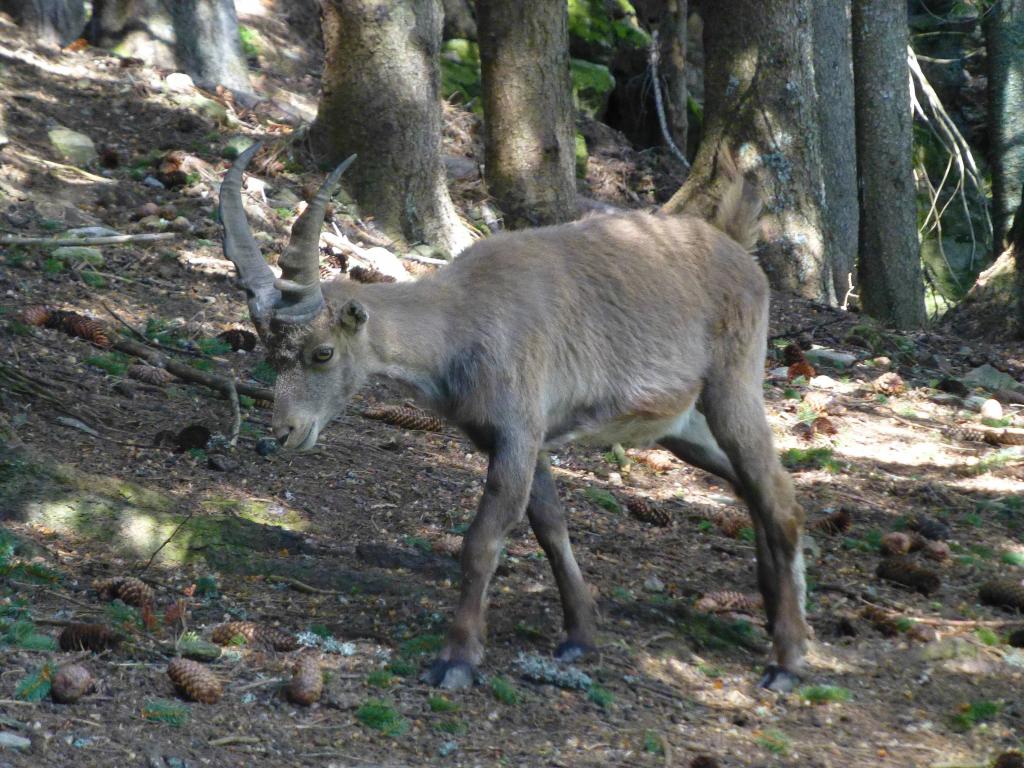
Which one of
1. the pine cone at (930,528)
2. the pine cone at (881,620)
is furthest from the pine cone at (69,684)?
the pine cone at (930,528)

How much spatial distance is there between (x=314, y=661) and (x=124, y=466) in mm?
2135

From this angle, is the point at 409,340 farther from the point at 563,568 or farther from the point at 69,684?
the point at 69,684

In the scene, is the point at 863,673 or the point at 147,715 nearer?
the point at 147,715

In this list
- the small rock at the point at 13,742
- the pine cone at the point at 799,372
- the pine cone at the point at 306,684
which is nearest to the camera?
the small rock at the point at 13,742

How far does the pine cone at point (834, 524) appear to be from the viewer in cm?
742

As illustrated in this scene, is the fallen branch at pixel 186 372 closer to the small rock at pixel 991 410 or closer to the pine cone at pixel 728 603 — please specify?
the pine cone at pixel 728 603

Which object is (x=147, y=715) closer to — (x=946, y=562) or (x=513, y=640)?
(x=513, y=640)

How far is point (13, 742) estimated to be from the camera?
3.89 m

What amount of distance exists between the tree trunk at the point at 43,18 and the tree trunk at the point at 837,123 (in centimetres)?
821

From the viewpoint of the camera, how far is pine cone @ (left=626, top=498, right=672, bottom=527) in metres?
7.34

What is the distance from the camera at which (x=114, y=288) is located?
891 cm

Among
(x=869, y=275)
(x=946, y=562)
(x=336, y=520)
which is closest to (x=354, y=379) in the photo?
(x=336, y=520)

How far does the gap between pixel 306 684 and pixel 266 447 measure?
2636 mm

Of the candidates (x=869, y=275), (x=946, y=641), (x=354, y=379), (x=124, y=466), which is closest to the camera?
(x=354, y=379)
